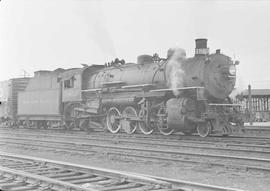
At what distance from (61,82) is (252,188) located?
565 inches

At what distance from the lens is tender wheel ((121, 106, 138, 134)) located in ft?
48.2

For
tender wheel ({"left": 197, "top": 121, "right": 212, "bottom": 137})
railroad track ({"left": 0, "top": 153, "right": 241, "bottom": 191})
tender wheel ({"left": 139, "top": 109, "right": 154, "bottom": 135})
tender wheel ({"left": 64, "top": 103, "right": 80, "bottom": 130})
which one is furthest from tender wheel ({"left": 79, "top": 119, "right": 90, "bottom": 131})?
railroad track ({"left": 0, "top": 153, "right": 241, "bottom": 191})

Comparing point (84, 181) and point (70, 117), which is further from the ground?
point (70, 117)

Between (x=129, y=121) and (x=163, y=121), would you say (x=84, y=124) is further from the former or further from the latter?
(x=163, y=121)

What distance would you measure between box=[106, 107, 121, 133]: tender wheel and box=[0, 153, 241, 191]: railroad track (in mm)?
8722

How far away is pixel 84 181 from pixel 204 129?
814 centimetres

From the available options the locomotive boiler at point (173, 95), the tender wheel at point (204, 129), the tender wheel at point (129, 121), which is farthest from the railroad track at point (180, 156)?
the tender wheel at point (204, 129)

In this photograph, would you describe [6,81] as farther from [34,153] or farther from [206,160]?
[206,160]

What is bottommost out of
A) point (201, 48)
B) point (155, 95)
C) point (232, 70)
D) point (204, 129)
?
point (204, 129)

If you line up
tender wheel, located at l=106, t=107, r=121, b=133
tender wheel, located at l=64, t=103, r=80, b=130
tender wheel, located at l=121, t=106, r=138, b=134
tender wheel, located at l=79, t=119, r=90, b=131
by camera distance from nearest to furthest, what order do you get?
1. tender wheel, located at l=121, t=106, r=138, b=134
2. tender wheel, located at l=106, t=107, r=121, b=133
3. tender wheel, located at l=79, t=119, r=90, b=131
4. tender wheel, located at l=64, t=103, r=80, b=130

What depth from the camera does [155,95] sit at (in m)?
13.7

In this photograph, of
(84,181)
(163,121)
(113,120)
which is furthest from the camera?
(113,120)

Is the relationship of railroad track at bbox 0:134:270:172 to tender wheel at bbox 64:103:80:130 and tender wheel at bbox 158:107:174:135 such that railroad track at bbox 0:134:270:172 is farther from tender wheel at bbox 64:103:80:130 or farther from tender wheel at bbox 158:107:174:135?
tender wheel at bbox 64:103:80:130

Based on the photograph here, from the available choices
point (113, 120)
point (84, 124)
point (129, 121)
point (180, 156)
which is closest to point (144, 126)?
point (129, 121)
